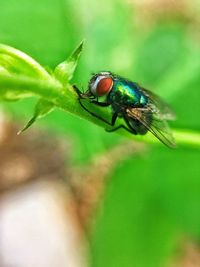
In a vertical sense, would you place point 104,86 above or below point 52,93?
below

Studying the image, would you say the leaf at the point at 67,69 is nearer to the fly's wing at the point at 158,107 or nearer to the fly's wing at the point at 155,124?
the fly's wing at the point at 155,124

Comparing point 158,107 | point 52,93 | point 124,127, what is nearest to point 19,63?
point 52,93

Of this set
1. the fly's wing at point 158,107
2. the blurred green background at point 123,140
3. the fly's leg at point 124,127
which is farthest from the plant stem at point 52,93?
the blurred green background at point 123,140

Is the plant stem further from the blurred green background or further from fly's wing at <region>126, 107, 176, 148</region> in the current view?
the blurred green background

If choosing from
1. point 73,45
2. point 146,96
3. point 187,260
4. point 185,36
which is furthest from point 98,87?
point 187,260

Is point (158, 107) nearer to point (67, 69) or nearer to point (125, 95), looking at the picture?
point (125, 95)
